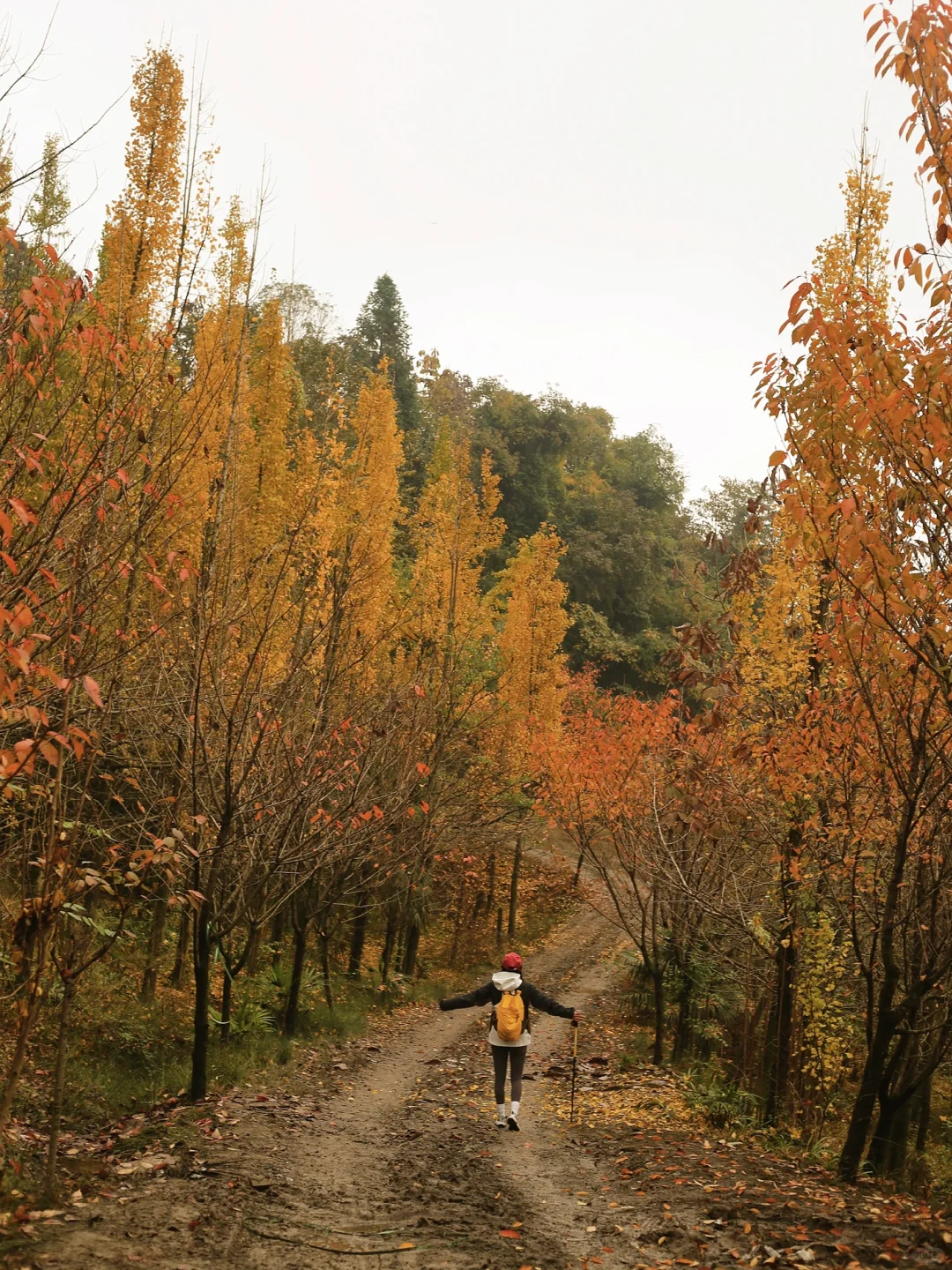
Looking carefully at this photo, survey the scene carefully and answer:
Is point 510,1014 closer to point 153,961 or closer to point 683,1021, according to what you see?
point 153,961

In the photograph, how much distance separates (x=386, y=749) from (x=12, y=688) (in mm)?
8563

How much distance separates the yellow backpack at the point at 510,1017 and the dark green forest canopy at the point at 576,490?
33218 mm

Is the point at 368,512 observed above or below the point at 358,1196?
above

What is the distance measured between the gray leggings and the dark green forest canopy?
33330mm

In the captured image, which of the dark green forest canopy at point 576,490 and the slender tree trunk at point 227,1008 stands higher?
the dark green forest canopy at point 576,490

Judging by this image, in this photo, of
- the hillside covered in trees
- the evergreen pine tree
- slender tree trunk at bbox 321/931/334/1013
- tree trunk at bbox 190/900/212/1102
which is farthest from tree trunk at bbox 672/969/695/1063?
the evergreen pine tree

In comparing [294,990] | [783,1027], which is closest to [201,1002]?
[294,990]

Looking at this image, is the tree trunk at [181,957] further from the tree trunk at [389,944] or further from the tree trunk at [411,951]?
the tree trunk at [411,951]

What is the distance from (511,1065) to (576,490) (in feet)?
143

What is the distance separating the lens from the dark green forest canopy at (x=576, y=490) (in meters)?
44.8

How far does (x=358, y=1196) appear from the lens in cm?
661

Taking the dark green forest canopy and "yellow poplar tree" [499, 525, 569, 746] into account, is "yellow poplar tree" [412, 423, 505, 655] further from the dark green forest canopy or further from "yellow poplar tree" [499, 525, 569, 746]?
the dark green forest canopy

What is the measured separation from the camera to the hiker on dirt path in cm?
860

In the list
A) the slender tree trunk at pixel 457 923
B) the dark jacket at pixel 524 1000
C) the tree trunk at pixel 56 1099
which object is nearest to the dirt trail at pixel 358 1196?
the tree trunk at pixel 56 1099
